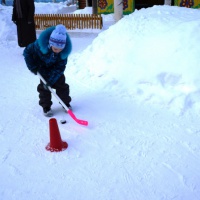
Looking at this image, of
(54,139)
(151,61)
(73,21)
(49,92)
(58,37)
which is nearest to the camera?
(54,139)

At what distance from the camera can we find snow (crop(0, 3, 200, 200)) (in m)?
2.23

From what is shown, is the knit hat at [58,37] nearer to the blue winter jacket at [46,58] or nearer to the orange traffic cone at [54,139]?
the blue winter jacket at [46,58]

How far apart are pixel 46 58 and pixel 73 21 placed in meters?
7.48

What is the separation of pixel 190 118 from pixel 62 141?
5.06ft

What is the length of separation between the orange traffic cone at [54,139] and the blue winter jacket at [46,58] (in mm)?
847

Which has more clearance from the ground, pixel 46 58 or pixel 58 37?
pixel 58 37

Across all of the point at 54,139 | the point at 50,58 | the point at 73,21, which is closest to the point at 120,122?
the point at 54,139

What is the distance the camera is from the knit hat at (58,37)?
115 inches

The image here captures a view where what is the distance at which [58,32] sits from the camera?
2.92m

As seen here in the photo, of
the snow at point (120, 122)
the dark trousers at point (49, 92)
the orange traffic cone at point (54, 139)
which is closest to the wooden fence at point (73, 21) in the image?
the snow at point (120, 122)

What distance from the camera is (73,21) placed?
403 inches

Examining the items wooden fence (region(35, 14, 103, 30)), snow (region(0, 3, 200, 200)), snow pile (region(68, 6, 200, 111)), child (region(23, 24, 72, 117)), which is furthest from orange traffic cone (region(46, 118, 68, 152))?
wooden fence (region(35, 14, 103, 30))

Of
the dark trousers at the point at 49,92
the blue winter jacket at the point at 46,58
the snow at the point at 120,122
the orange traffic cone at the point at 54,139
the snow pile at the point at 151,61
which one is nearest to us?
the snow at the point at 120,122

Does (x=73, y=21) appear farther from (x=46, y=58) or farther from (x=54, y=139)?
(x=54, y=139)
